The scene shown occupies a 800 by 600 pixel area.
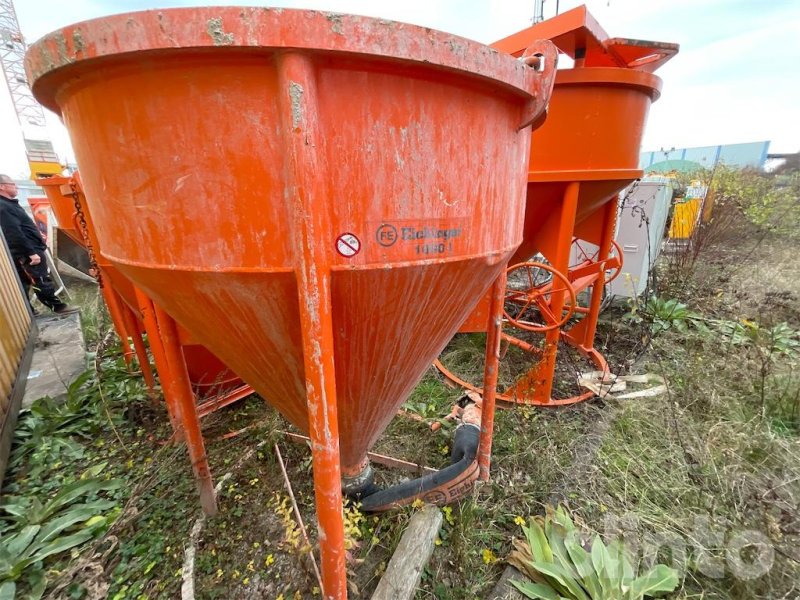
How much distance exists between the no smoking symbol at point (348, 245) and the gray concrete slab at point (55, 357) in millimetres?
3951

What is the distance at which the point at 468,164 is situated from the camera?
1000 mm

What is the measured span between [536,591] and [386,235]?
1811mm

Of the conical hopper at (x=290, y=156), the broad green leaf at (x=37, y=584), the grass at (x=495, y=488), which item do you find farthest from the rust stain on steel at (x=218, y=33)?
the broad green leaf at (x=37, y=584)

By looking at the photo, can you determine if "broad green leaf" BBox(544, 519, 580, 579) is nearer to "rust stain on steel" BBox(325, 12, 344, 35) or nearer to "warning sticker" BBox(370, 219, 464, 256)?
"warning sticker" BBox(370, 219, 464, 256)

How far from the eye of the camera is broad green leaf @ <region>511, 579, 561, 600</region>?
5.34 feet

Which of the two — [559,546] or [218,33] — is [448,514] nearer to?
[559,546]

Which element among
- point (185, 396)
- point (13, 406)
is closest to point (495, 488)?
point (185, 396)

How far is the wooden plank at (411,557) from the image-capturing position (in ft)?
5.19

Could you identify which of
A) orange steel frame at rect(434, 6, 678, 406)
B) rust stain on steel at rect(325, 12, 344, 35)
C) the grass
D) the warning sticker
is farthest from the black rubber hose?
rust stain on steel at rect(325, 12, 344, 35)

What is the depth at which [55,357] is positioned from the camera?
13.3 feet

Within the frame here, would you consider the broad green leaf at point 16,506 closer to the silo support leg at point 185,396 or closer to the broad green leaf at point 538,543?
the silo support leg at point 185,396

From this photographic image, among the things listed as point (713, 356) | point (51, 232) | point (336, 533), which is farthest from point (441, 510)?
point (51, 232)

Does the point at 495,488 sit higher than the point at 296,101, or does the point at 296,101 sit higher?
the point at 296,101

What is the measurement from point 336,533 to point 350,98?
4.06ft
